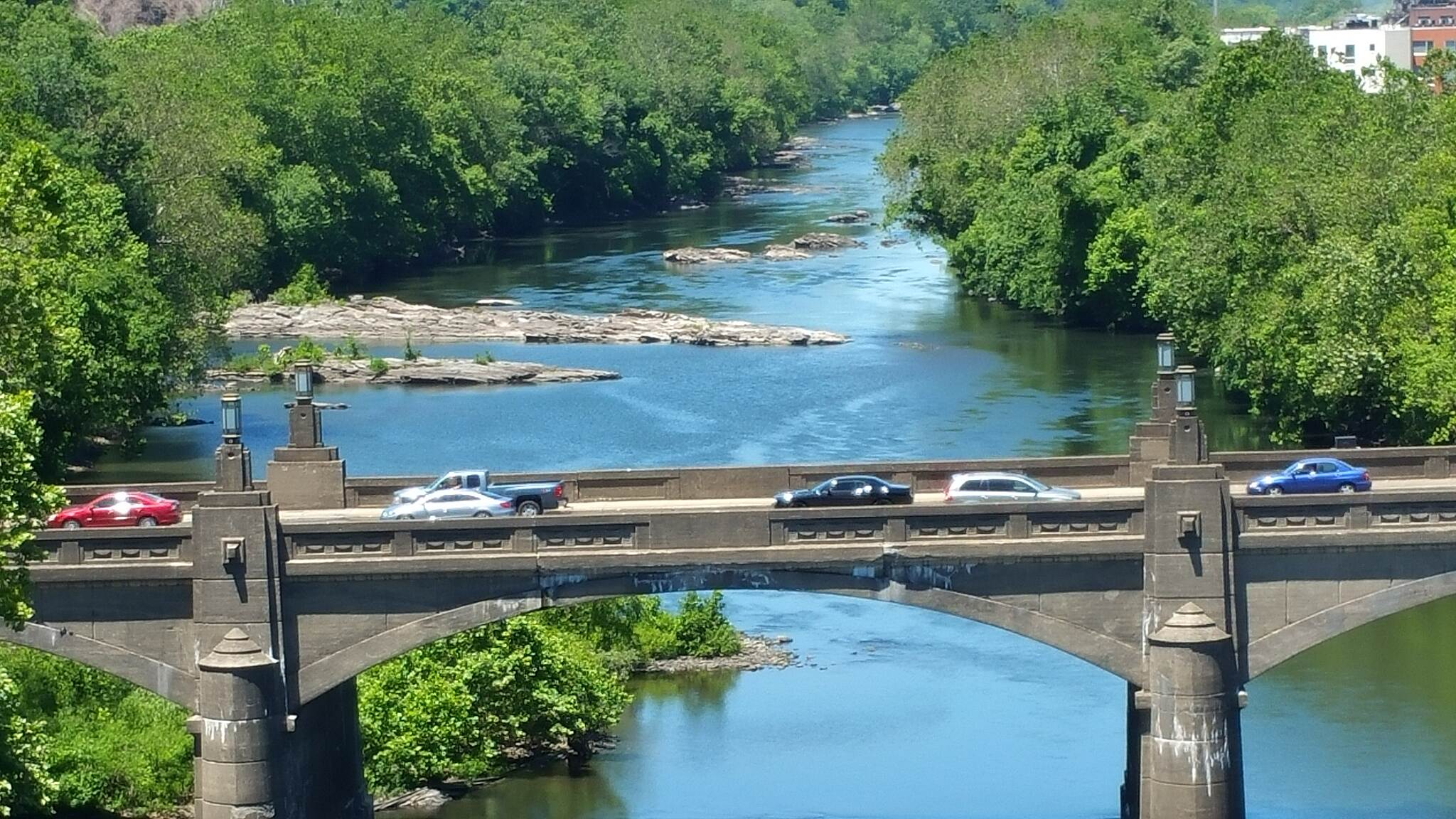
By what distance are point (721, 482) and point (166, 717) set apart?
39.2 feet

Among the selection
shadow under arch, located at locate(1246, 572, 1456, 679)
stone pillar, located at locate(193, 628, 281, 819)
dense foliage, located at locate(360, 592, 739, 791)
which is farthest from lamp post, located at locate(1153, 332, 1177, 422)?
stone pillar, located at locate(193, 628, 281, 819)

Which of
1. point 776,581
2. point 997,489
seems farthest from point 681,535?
point 997,489

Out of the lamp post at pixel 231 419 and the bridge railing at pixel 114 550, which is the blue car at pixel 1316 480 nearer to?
the lamp post at pixel 231 419

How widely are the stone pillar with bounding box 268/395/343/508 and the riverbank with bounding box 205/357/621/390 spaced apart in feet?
190

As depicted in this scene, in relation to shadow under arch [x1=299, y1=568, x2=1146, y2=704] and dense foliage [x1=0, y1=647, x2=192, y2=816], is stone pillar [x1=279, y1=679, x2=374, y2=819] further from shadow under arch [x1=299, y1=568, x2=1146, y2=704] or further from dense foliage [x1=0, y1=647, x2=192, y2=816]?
dense foliage [x1=0, y1=647, x2=192, y2=816]

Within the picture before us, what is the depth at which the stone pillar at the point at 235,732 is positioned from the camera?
46.9m

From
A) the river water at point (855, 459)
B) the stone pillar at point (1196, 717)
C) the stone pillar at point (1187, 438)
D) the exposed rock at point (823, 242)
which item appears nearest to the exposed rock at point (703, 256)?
the river water at point (855, 459)

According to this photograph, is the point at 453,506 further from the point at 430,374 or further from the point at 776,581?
the point at 430,374

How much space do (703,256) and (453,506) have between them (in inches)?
3952

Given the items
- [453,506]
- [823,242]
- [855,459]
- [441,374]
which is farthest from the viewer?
[823,242]

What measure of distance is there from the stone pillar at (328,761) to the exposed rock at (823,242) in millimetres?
101300

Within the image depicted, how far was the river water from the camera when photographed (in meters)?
56.3

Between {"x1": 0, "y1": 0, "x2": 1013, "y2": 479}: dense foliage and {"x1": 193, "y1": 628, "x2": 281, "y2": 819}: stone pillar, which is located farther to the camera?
{"x1": 0, "y1": 0, "x2": 1013, "y2": 479}: dense foliage

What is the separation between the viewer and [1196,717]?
47.2 metres
